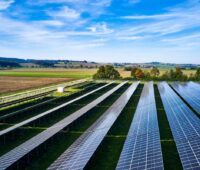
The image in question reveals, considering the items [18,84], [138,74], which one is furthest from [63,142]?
[138,74]

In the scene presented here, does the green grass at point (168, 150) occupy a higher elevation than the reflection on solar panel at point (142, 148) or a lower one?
lower

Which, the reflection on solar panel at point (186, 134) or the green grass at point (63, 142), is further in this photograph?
the green grass at point (63, 142)

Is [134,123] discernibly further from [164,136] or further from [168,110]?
[168,110]

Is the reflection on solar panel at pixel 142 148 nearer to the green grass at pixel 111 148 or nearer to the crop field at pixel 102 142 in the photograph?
the crop field at pixel 102 142

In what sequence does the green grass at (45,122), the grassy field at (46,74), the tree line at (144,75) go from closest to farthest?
the green grass at (45,122) < the tree line at (144,75) < the grassy field at (46,74)

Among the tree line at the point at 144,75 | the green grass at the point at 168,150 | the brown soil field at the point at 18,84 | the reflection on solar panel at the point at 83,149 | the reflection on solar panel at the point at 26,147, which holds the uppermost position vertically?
the tree line at the point at 144,75

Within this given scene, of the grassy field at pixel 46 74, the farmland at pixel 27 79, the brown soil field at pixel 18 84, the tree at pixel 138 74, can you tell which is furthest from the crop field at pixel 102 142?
the grassy field at pixel 46 74

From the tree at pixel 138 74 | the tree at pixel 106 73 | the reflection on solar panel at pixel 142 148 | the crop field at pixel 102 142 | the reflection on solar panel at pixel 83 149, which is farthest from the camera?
the tree at pixel 138 74

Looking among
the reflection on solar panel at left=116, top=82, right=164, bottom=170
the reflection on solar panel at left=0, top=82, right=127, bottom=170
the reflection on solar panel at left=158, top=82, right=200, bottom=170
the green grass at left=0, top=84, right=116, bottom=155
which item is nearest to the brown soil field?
the green grass at left=0, top=84, right=116, bottom=155

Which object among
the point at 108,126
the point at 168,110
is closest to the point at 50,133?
the point at 108,126

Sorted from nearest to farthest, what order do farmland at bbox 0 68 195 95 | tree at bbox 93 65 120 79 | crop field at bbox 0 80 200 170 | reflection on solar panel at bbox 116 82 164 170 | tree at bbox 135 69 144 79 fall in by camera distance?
reflection on solar panel at bbox 116 82 164 170 → crop field at bbox 0 80 200 170 → farmland at bbox 0 68 195 95 → tree at bbox 93 65 120 79 → tree at bbox 135 69 144 79

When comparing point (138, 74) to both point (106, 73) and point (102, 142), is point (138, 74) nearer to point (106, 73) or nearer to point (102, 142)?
point (106, 73)

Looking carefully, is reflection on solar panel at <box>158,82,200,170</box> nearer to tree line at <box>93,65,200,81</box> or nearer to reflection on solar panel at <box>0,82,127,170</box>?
reflection on solar panel at <box>0,82,127,170</box>
